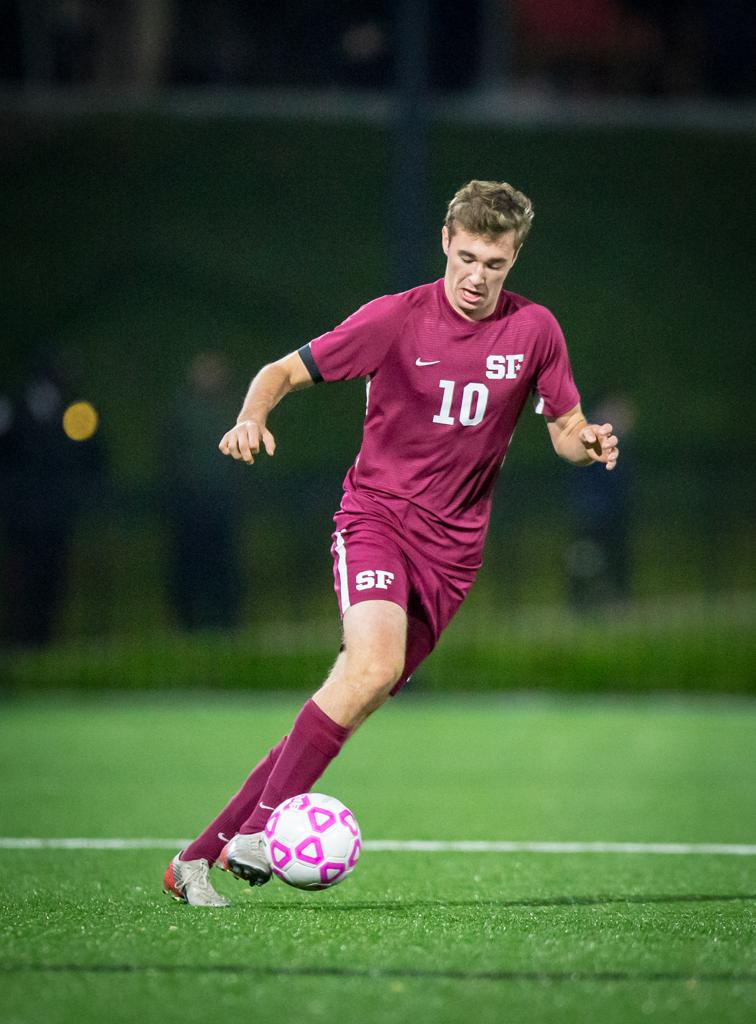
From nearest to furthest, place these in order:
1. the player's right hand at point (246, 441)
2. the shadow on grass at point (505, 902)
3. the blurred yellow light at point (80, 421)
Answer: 1. the player's right hand at point (246, 441)
2. the shadow on grass at point (505, 902)
3. the blurred yellow light at point (80, 421)

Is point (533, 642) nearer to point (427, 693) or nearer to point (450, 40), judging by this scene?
point (427, 693)

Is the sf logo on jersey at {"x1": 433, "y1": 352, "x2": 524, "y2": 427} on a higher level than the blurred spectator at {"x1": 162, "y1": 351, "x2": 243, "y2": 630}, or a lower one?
higher

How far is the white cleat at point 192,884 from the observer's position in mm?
5125

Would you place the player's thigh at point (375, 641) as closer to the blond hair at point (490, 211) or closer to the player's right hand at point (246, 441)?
the player's right hand at point (246, 441)

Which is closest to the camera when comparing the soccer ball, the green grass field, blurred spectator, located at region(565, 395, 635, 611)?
the green grass field

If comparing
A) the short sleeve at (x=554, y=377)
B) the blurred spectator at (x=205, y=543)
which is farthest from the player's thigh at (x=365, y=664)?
the blurred spectator at (x=205, y=543)

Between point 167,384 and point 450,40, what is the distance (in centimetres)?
767

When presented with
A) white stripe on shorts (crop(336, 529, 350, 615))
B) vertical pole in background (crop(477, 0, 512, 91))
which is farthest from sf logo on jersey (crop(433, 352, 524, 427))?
vertical pole in background (crop(477, 0, 512, 91))

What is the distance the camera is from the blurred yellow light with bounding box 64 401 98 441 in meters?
12.6

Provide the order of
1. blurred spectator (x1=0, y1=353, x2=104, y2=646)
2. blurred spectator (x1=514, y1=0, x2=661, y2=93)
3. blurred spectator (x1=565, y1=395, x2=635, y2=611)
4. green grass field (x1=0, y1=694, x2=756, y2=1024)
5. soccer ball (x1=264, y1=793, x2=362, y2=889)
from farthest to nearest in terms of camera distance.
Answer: blurred spectator (x1=514, y1=0, x2=661, y2=93) < blurred spectator (x1=565, y1=395, x2=635, y2=611) < blurred spectator (x1=0, y1=353, x2=104, y2=646) < soccer ball (x1=264, y1=793, x2=362, y2=889) < green grass field (x1=0, y1=694, x2=756, y2=1024)

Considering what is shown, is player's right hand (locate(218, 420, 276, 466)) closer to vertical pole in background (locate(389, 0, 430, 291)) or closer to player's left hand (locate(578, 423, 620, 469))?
player's left hand (locate(578, 423, 620, 469))

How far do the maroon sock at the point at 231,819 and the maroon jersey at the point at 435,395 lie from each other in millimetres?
850

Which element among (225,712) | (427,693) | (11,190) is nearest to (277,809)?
(225,712)

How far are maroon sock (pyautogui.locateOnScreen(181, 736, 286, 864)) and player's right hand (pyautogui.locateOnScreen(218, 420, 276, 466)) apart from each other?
0.92 meters
